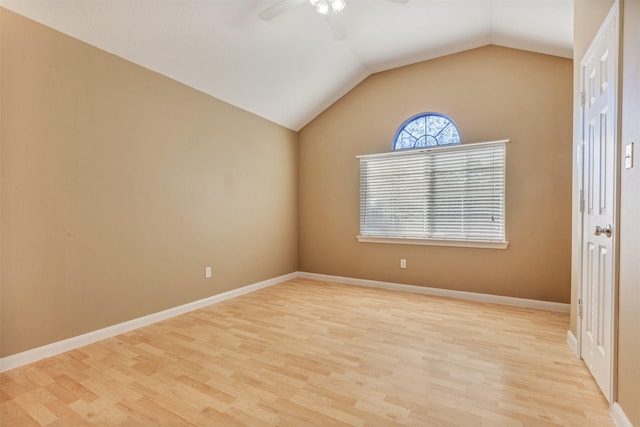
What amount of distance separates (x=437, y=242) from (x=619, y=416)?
2574mm

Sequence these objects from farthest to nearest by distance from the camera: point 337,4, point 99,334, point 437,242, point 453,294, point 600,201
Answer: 1. point 437,242
2. point 453,294
3. point 99,334
4. point 337,4
5. point 600,201

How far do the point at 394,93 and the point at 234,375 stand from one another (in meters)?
3.94

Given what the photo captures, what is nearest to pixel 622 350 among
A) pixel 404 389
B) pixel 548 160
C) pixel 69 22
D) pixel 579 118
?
pixel 404 389

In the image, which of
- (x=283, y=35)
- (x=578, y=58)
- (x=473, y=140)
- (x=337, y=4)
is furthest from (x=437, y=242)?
(x=283, y=35)

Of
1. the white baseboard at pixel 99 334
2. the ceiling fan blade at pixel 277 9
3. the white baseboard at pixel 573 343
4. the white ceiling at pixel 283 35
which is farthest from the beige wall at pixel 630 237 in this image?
the white baseboard at pixel 99 334

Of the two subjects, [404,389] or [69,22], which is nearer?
[404,389]

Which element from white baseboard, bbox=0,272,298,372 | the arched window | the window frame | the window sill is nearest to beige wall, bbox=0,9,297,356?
white baseboard, bbox=0,272,298,372

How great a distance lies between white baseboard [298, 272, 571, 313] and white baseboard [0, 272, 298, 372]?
60.0 inches

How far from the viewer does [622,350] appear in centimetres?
149

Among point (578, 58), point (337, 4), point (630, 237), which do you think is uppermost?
point (337, 4)

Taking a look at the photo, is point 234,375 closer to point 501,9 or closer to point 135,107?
point 135,107

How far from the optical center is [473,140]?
12.2 feet

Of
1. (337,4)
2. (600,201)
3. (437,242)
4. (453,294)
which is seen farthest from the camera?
(437,242)

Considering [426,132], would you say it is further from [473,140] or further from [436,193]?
[436,193]
